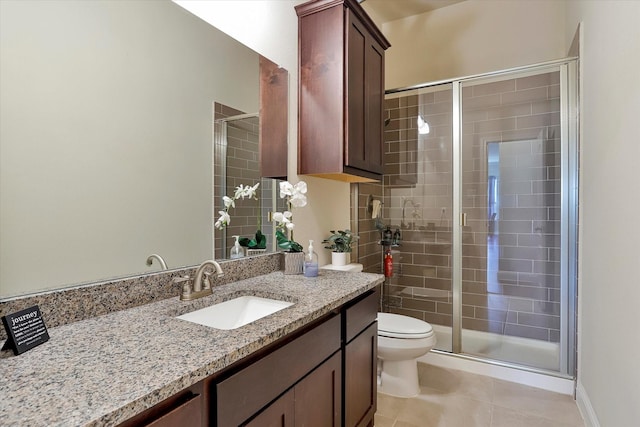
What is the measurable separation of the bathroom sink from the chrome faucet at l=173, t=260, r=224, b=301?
9 cm

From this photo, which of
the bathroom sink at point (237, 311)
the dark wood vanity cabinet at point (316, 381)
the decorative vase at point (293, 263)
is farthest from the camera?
the decorative vase at point (293, 263)

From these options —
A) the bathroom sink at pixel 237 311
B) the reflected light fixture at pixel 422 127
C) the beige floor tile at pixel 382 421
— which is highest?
the reflected light fixture at pixel 422 127

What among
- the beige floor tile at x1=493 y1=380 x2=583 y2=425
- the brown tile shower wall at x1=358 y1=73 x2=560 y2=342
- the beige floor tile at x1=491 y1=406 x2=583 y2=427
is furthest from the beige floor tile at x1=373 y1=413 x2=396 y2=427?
the brown tile shower wall at x1=358 y1=73 x2=560 y2=342

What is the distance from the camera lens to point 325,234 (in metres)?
2.39

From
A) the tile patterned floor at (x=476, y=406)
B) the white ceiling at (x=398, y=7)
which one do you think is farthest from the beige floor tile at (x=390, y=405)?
the white ceiling at (x=398, y=7)

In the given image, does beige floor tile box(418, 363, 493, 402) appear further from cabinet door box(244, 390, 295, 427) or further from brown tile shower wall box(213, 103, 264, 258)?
brown tile shower wall box(213, 103, 264, 258)

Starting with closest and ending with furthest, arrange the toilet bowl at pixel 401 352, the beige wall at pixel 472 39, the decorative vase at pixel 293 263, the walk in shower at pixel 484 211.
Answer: the decorative vase at pixel 293 263, the toilet bowl at pixel 401 352, the walk in shower at pixel 484 211, the beige wall at pixel 472 39

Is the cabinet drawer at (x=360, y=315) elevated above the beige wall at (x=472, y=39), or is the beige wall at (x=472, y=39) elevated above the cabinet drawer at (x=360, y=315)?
the beige wall at (x=472, y=39)

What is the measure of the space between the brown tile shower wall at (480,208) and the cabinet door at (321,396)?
165 cm

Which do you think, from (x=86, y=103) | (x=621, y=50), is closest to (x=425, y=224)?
(x=621, y=50)

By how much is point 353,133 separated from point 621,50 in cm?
123

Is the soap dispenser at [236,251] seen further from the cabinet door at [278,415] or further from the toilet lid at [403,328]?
the toilet lid at [403,328]

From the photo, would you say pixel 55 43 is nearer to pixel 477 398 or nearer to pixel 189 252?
pixel 189 252

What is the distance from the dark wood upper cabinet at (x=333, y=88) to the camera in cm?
193
